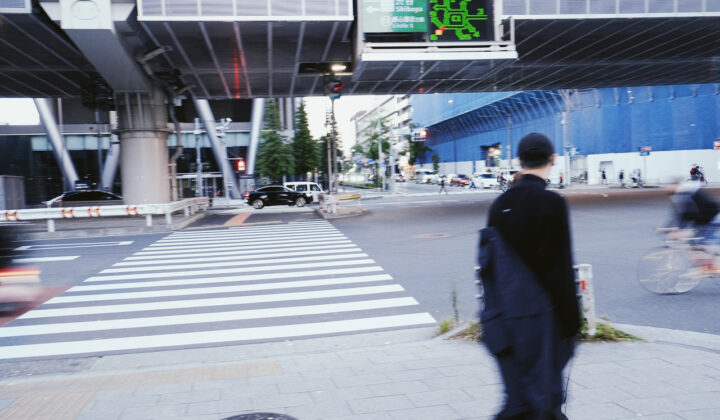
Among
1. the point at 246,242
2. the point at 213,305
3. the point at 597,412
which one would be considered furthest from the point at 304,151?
the point at 597,412

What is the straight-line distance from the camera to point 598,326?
5.82 m

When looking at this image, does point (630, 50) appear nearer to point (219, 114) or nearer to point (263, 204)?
point (263, 204)

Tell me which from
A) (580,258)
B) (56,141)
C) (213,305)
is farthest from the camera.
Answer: (56,141)

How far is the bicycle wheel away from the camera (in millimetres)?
8000

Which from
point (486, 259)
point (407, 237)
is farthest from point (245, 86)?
point (486, 259)

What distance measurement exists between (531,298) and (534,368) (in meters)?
0.35

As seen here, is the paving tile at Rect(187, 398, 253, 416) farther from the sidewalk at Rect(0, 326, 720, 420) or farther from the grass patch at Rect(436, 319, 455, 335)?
the grass patch at Rect(436, 319, 455, 335)

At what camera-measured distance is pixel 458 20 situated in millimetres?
20766

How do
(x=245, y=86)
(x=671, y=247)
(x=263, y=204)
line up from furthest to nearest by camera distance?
(x=263, y=204) < (x=245, y=86) < (x=671, y=247)

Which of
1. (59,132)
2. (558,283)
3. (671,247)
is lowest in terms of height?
(671,247)

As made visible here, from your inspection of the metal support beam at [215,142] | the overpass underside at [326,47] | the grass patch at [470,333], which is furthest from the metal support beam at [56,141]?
the grass patch at [470,333]

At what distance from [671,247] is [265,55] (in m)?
20.0

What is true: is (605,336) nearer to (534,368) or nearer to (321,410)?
(321,410)

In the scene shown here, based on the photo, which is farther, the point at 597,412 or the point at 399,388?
the point at 399,388
